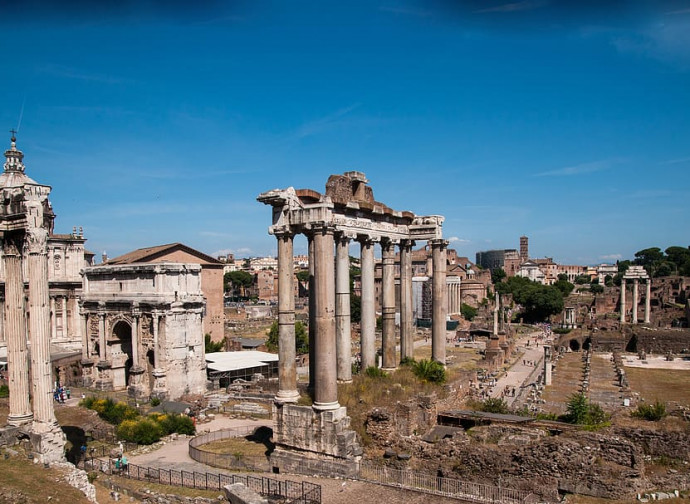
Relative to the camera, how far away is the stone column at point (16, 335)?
18.4 metres

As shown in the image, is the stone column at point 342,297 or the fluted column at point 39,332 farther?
the stone column at point 342,297

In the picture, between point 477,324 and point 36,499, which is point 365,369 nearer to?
point 36,499

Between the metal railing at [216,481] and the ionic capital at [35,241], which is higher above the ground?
the ionic capital at [35,241]

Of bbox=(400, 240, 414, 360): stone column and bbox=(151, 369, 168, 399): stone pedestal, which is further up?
bbox=(400, 240, 414, 360): stone column

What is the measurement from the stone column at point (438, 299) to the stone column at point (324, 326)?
7.10m

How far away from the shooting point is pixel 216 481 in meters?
16.5

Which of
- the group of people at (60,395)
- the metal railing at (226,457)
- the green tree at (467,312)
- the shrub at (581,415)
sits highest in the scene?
the shrub at (581,415)

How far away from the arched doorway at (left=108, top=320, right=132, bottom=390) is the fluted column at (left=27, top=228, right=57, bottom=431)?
21.6 meters

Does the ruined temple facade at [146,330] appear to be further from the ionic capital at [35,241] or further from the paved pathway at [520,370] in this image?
the paved pathway at [520,370]

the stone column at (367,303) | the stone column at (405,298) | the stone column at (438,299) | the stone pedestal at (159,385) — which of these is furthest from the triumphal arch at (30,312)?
the stone pedestal at (159,385)

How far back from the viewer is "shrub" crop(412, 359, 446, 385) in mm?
20500

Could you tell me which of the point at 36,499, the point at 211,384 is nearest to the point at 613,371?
the point at 211,384

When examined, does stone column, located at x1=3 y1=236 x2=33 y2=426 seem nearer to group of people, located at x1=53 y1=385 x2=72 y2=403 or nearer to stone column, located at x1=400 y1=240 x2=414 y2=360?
stone column, located at x1=400 y1=240 x2=414 y2=360

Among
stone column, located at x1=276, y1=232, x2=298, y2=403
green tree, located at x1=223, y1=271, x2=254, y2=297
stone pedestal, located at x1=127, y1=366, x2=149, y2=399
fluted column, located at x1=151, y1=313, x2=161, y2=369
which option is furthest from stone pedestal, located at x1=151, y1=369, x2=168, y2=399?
green tree, located at x1=223, y1=271, x2=254, y2=297
